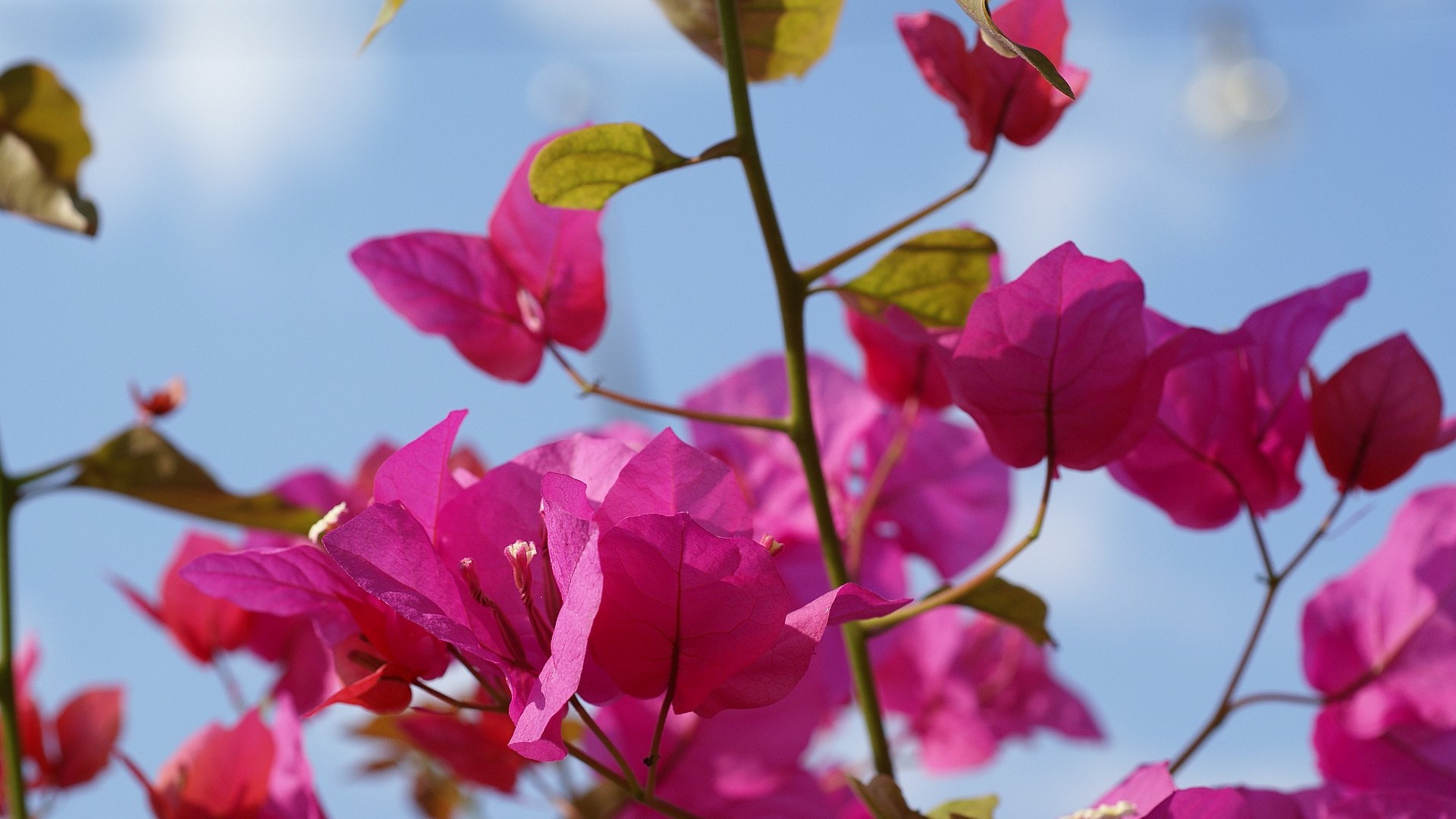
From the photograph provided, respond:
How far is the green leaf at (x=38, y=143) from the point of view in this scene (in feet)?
1.90

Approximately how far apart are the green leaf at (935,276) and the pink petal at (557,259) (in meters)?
0.11

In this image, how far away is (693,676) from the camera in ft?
1.16

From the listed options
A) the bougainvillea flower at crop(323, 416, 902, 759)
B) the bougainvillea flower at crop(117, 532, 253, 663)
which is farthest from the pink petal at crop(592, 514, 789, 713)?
the bougainvillea flower at crop(117, 532, 253, 663)

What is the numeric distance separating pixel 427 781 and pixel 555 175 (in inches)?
25.8

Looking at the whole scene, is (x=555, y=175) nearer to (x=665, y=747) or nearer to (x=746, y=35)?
(x=746, y=35)

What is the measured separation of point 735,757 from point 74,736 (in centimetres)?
43

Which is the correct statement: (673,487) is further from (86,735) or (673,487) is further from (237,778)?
(86,735)

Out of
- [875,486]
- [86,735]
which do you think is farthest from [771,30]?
[86,735]

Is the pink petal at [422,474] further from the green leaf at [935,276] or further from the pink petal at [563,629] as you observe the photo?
the green leaf at [935,276]

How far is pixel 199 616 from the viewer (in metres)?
0.71

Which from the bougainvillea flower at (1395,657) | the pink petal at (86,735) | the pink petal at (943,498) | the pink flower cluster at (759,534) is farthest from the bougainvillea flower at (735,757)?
the pink petal at (86,735)

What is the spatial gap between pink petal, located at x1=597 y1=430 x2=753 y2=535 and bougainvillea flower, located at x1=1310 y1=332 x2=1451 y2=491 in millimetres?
283

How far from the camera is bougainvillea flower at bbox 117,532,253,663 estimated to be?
0.70m

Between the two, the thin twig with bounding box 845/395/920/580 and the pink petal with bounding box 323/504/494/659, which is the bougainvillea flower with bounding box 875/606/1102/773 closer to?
the thin twig with bounding box 845/395/920/580
